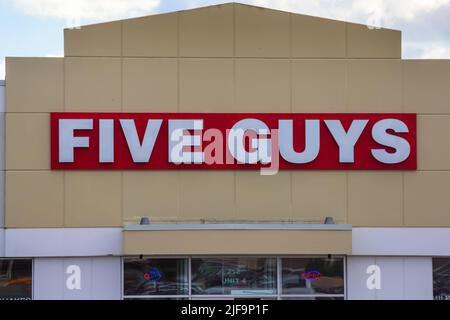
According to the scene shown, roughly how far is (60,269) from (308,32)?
697 centimetres

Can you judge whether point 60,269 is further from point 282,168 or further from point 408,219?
point 408,219

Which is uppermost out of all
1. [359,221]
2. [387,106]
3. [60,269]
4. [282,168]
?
[387,106]

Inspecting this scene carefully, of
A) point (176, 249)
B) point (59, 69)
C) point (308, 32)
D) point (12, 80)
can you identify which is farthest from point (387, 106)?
point (12, 80)

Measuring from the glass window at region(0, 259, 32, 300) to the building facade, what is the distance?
0.03m

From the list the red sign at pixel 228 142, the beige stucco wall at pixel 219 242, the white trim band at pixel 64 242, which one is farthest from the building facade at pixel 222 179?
the beige stucco wall at pixel 219 242

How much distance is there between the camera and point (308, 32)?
14.9 m

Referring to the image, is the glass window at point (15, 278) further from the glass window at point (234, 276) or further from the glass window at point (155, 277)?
the glass window at point (234, 276)

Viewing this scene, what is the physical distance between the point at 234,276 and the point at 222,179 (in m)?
1.97

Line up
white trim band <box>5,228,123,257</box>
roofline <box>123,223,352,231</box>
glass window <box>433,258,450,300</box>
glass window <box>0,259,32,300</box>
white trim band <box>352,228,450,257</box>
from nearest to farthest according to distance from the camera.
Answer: roofline <box>123,223,352,231</box>, white trim band <box>5,228,123,257</box>, glass window <box>0,259,32,300</box>, white trim band <box>352,228,450,257</box>, glass window <box>433,258,450,300</box>

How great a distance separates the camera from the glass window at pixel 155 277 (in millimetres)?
14586

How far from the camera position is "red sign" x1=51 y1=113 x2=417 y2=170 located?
14.6 metres

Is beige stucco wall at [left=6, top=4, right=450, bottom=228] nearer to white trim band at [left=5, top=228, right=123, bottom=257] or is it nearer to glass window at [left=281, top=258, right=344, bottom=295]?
white trim band at [left=5, top=228, right=123, bottom=257]

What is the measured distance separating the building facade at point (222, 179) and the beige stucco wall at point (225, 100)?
28 millimetres

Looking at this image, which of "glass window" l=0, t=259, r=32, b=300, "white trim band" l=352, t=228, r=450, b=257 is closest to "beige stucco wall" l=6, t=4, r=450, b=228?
"white trim band" l=352, t=228, r=450, b=257
